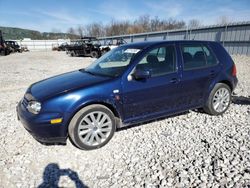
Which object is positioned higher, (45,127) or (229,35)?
(229,35)

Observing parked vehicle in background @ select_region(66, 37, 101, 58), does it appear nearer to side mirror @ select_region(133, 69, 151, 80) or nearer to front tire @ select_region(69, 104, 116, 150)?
side mirror @ select_region(133, 69, 151, 80)

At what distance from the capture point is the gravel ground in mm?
2580

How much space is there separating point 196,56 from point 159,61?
0.89m

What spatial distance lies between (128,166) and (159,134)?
1076mm

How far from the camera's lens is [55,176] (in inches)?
106

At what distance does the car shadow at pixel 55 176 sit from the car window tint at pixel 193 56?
105 inches

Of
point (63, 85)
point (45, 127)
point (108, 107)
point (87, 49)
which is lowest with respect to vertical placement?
point (45, 127)

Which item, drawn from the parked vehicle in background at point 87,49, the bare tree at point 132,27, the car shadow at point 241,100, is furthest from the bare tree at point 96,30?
the car shadow at point 241,100

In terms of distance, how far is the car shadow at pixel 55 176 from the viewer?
254cm

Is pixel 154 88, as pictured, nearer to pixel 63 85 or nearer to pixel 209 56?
pixel 63 85

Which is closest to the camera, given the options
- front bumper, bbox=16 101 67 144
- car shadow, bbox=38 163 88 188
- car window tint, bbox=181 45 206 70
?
car shadow, bbox=38 163 88 188

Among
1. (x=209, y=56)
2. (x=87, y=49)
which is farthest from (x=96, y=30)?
(x=209, y=56)

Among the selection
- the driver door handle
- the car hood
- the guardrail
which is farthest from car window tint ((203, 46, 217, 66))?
the guardrail

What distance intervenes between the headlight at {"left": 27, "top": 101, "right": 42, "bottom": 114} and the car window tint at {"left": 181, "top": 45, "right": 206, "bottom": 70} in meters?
2.64
